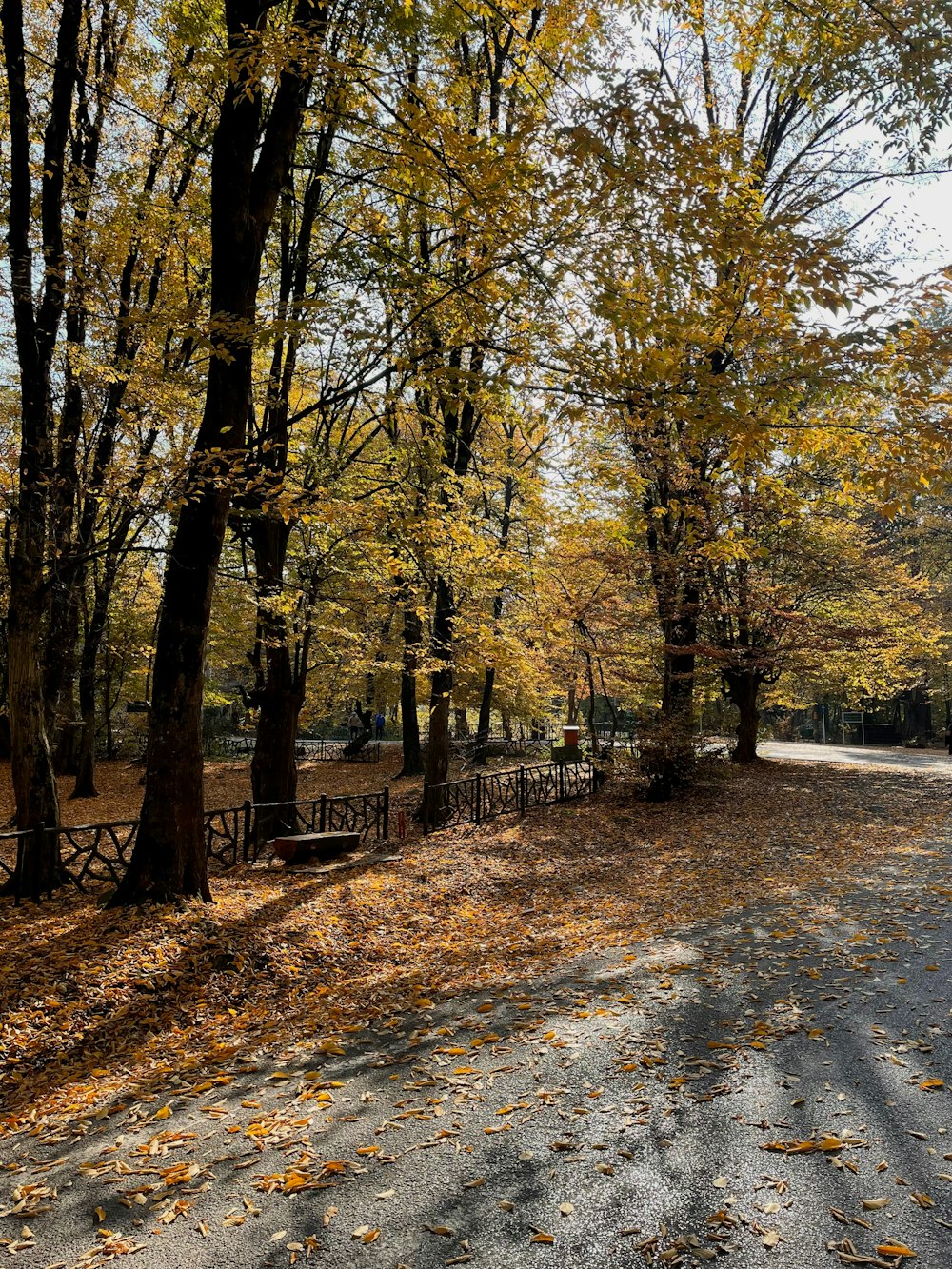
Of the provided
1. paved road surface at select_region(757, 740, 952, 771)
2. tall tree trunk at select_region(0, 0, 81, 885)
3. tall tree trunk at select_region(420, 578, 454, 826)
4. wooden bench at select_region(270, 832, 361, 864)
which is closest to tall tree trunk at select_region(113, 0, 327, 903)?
tall tree trunk at select_region(0, 0, 81, 885)

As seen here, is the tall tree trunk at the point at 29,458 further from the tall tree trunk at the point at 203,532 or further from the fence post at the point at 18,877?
the tall tree trunk at the point at 203,532

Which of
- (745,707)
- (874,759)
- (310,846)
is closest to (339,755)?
(745,707)

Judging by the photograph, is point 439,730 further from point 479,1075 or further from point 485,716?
point 485,716

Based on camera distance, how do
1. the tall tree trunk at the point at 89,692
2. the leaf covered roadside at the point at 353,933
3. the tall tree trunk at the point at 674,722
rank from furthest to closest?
the tall tree trunk at the point at 89,692 < the tall tree trunk at the point at 674,722 < the leaf covered roadside at the point at 353,933

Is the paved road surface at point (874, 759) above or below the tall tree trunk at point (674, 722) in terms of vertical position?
below

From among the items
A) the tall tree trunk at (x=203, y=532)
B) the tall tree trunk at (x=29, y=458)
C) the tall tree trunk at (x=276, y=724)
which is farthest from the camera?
the tall tree trunk at (x=276, y=724)

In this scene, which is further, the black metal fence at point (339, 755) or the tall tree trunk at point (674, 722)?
the black metal fence at point (339, 755)

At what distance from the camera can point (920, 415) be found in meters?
5.45

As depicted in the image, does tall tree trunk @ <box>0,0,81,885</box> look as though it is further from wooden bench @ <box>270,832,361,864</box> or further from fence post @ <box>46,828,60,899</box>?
wooden bench @ <box>270,832,361,864</box>

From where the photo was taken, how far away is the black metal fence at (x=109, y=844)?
6.80 metres

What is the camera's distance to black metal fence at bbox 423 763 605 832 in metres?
13.4

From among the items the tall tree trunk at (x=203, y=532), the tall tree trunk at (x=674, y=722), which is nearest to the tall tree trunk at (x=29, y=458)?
the tall tree trunk at (x=203, y=532)

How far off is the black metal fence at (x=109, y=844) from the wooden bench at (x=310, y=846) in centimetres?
44

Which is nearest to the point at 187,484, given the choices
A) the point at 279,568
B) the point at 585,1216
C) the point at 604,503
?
the point at 279,568
